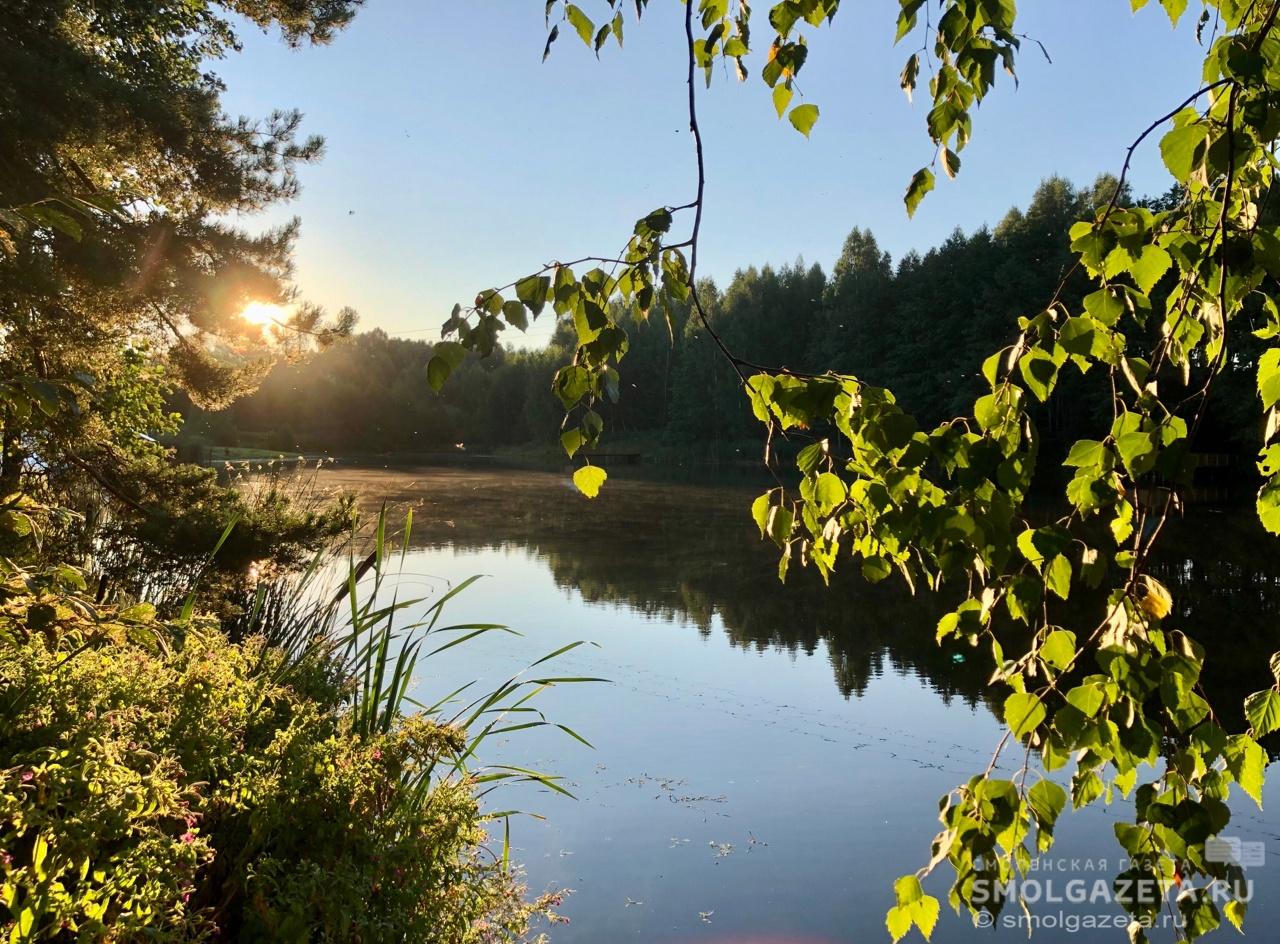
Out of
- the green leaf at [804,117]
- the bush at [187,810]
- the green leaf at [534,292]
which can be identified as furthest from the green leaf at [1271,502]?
the bush at [187,810]

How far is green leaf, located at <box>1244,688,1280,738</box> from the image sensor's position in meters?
0.89

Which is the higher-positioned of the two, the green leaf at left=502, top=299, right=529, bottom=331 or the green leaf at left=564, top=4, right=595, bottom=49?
the green leaf at left=564, top=4, right=595, bottom=49

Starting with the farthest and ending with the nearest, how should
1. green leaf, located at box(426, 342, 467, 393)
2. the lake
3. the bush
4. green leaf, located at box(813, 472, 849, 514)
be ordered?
1. the lake
2. the bush
3. green leaf, located at box(813, 472, 849, 514)
4. green leaf, located at box(426, 342, 467, 393)

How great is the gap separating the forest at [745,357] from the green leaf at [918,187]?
97.5 ft

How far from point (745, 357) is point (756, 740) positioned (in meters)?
31.5

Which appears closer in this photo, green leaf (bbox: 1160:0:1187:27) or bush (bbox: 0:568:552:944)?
green leaf (bbox: 1160:0:1187:27)

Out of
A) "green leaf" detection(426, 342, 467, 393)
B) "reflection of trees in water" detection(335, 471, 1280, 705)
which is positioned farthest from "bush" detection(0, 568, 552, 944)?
"reflection of trees in water" detection(335, 471, 1280, 705)

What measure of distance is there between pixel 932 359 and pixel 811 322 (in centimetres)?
1222

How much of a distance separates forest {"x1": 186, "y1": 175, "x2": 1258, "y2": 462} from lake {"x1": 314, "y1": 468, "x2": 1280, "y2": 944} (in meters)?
21.1

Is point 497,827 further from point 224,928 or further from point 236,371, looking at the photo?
point 236,371

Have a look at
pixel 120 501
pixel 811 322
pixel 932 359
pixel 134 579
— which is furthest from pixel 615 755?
pixel 811 322

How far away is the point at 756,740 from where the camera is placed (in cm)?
588

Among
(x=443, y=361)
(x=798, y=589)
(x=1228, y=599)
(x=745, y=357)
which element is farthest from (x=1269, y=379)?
(x=745, y=357)

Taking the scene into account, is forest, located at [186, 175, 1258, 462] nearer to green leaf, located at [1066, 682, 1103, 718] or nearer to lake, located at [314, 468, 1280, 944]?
lake, located at [314, 468, 1280, 944]
